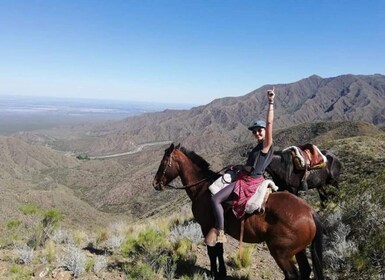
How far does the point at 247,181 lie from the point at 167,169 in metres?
2.16

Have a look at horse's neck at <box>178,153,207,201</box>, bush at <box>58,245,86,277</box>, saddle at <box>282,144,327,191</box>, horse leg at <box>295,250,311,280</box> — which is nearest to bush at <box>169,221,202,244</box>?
horse's neck at <box>178,153,207,201</box>

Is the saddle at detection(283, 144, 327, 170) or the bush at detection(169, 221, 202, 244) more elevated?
the saddle at detection(283, 144, 327, 170)

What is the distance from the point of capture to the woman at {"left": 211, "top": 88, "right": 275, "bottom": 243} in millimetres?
5793

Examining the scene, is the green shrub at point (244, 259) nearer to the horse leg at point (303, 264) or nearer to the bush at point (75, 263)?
the horse leg at point (303, 264)

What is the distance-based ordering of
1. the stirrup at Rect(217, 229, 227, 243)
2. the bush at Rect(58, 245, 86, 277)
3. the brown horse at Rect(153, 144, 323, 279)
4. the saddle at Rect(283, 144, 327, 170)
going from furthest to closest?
the saddle at Rect(283, 144, 327, 170) → the bush at Rect(58, 245, 86, 277) → the stirrup at Rect(217, 229, 227, 243) → the brown horse at Rect(153, 144, 323, 279)

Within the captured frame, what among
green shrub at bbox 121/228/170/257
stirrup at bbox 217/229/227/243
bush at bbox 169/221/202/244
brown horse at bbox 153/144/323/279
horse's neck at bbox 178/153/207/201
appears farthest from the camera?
bush at bbox 169/221/202/244

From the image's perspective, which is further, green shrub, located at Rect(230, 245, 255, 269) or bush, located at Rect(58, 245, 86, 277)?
green shrub, located at Rect(230, 245, 255, 269)

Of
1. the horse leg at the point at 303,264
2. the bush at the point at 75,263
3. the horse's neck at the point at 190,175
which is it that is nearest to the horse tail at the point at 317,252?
the horse leg at the point at 303,264

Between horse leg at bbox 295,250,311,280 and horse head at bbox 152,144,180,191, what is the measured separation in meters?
2.93

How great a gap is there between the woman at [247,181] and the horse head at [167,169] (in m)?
1.62

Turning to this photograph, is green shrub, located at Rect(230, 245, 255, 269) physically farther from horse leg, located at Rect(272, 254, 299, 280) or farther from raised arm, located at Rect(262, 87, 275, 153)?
raised arm, located at Rect(262, 87, 275, 153)

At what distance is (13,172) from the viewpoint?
13350cm

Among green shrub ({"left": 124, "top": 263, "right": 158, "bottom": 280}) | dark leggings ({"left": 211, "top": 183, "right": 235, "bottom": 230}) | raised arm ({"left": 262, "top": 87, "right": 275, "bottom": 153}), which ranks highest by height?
raised arm ({"left": 262, "top": 87, "right": 275, "bottom": 153})

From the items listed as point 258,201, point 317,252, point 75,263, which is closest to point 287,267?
point 317,252
